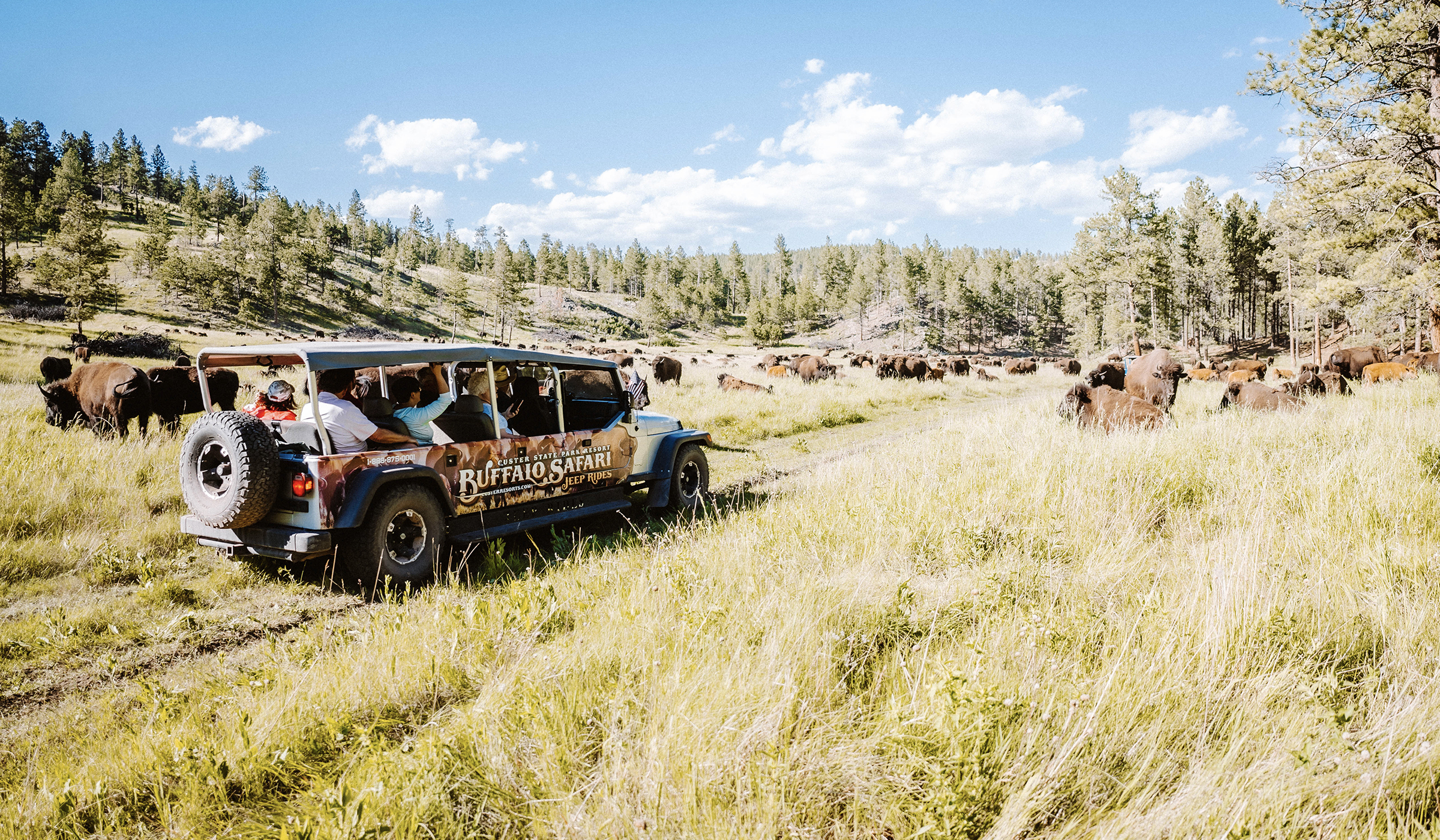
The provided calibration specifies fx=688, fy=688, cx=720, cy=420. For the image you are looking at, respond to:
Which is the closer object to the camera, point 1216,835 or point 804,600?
point 1216,835

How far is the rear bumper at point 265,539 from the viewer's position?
5.06 meters

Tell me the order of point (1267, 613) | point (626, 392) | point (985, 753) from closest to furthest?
point (985, 753)
point (1267, 613)
point (626, 392)

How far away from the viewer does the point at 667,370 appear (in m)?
29.5

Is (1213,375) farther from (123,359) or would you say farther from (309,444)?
(123,359)

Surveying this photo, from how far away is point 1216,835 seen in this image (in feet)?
7.45

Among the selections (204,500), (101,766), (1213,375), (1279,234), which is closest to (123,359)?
(204,500)

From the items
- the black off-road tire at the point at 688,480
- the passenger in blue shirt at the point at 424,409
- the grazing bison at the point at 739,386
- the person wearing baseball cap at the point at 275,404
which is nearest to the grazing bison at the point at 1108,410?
the black off-road tire at the point at 688,480

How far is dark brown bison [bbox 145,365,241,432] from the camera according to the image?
11.7 meters

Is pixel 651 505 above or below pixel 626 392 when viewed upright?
below

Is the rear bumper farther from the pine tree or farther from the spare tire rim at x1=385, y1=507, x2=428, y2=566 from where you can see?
the pine tree

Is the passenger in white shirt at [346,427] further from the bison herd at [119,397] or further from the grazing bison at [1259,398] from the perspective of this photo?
the grazing bison at [1259,398]

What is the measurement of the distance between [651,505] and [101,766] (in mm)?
5190

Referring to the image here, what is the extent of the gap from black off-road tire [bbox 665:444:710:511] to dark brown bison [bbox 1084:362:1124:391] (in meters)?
10.8

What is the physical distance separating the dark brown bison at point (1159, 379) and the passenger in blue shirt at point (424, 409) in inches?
619
